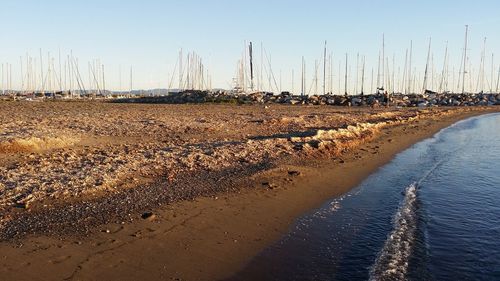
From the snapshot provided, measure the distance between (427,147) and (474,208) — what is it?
62.8ft

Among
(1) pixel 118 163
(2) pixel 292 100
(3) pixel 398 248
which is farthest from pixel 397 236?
(2) pixel 292 100

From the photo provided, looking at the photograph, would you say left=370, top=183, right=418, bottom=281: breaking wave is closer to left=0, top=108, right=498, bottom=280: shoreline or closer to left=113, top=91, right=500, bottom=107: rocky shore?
left=0, top=108, right=498, bottom=280: shoreline

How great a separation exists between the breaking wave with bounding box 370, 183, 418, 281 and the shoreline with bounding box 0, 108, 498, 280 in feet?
8.39

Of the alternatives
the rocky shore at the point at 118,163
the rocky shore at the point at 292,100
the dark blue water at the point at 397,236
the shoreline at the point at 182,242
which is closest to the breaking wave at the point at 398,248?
the dark blue water at the point at 397,236

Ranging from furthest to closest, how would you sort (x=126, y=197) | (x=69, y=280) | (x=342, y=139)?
(x=342, y=139) < (x=126, y=197) < (x=69, y=280)

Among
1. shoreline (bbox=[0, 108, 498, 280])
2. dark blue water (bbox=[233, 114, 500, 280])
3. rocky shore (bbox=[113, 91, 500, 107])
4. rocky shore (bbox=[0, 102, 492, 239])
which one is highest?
rocky shore (bbox=[113, 91, 500, 107])

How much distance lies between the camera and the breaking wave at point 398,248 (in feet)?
28.6

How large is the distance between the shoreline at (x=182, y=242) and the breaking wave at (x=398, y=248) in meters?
2.56

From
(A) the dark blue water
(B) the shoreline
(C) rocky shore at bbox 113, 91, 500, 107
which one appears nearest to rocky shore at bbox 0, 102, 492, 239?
(B) the shoreline

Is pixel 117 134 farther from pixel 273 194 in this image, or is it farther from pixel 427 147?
pixel 427 147

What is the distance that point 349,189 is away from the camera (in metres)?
16.8

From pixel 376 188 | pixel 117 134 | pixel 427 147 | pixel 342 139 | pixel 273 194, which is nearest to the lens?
pixel 273 194

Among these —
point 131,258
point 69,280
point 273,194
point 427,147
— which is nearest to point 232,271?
point 131,258

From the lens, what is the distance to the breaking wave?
343 inches
